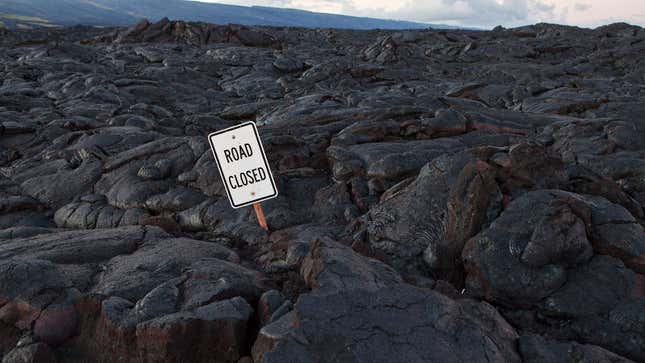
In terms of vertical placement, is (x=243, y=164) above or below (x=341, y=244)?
above

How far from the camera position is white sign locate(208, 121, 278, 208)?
7344mm

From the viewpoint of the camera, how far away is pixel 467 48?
1843 inches

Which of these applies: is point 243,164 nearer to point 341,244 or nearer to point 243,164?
point 243,164

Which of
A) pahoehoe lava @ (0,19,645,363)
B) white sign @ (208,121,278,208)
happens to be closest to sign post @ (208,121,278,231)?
white sign @ (208,121,278,208)

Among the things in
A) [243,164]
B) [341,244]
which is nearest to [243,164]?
[243,164]

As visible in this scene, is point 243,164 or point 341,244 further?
point 243,164

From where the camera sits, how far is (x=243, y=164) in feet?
24.5

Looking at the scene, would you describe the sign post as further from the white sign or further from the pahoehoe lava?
the pahoehoe lava

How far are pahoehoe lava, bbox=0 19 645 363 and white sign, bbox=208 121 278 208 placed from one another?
0.96 m

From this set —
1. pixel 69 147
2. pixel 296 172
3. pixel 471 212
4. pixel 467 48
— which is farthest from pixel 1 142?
pixel 467 48

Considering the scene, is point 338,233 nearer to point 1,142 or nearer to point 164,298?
point 164,298

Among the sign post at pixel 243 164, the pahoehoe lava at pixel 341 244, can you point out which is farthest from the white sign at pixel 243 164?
the pahoehoe lava at pixel 341 244

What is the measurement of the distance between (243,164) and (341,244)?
2216 millimetres

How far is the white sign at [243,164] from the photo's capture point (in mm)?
7344
